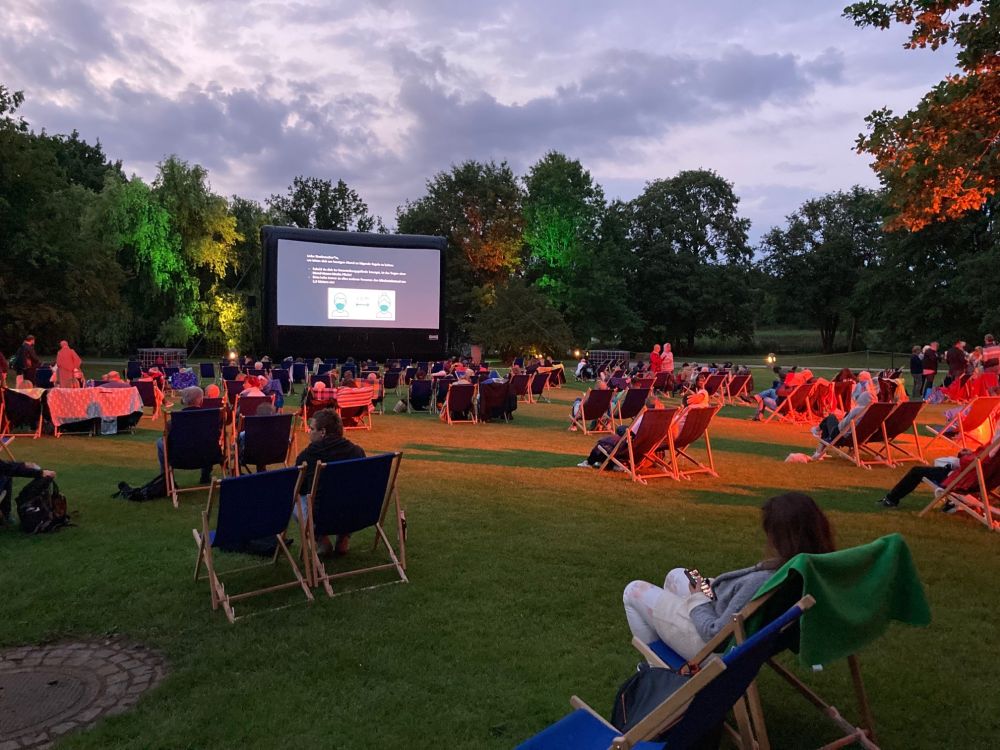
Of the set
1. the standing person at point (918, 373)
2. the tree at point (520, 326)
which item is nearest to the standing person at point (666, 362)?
the standing person at point (918, 373)

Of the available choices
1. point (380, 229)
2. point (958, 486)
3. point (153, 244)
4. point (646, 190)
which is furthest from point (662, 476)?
point (380, 229)

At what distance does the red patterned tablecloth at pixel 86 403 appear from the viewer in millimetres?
10107

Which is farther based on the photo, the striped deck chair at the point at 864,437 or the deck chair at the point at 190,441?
the striped deck chair at the point at 864,437

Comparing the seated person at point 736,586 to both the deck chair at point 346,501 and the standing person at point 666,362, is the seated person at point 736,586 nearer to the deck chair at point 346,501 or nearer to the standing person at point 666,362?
the deck chair at point 346,501

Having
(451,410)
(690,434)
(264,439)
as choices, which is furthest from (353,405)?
(690,434)

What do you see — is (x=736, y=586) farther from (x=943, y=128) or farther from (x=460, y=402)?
(x=460, y=402)

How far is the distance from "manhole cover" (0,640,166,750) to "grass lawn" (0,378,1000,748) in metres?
0.11

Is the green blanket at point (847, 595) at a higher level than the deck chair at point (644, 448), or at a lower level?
higher

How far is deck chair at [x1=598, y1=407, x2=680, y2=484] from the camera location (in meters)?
7.44

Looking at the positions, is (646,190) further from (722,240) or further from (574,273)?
(574,273)

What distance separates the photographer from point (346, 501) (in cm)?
426

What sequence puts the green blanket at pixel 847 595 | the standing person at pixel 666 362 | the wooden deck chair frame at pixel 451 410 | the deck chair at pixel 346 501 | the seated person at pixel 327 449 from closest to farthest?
the green blanket at pixel 847 595
the deck chair at pixel 346 501
the seated person at pixel 327 449
the wooden deck chair frame at pixel 451 410
the standing person at pixel 666 362

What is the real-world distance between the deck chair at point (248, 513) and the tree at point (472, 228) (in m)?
39.5

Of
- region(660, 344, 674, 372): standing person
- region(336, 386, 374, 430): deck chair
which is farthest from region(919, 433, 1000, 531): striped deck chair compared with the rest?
region(660, 344, 674, 372): standing person
